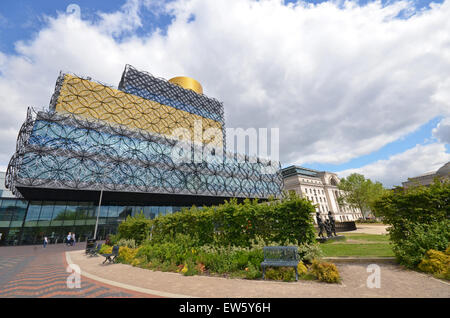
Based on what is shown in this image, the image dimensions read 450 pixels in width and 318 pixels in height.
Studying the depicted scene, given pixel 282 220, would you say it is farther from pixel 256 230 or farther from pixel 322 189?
pixel 322 189

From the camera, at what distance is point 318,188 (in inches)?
3438

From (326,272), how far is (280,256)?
165cm

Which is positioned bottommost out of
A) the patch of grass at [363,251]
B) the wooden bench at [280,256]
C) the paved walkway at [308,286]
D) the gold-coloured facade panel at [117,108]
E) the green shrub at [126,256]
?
the green shrub at [126,256]

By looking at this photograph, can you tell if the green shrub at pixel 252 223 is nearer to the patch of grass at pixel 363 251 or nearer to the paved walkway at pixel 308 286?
the paved walkway at pixel 308 286

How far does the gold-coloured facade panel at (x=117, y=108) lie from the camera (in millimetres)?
37531

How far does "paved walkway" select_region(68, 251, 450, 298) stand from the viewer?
484 cm

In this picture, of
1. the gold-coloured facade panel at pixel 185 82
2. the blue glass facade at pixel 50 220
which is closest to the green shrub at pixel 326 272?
the blue glass facade at pixel 50 220

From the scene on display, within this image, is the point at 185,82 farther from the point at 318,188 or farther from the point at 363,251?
the point at 318,188

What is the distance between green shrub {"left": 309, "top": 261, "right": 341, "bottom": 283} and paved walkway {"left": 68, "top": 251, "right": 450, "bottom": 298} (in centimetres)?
23

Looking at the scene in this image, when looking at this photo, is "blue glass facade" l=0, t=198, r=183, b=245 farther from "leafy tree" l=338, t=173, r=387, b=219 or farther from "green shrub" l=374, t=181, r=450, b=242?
"leafy tree" l=338, t=173, r=387, b=219

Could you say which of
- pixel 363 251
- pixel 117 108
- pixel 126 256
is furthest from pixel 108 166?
pixel 363 251

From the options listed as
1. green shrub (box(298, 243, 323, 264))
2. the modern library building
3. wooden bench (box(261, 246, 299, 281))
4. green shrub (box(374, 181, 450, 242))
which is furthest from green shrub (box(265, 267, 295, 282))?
the modern library building

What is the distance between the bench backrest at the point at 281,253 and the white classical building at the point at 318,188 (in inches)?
3077

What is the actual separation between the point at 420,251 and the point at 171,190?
3482 centimetres
